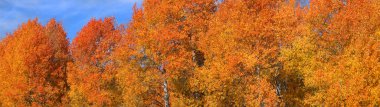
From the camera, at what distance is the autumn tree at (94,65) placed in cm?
4600

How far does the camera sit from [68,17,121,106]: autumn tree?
46000 mm

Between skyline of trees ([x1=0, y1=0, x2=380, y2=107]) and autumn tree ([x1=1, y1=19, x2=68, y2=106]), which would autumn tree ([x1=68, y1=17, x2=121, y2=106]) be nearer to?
autumn tree ([x1=1, y1=19, x2=68, y2=106])

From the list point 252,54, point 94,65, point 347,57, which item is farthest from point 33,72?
point 347,57

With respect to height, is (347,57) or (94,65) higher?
(94,65)

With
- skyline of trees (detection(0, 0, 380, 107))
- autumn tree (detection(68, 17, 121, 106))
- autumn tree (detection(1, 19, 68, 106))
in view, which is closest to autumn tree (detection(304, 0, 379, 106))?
skyline of trees (detection(0, 0, 380, 107))

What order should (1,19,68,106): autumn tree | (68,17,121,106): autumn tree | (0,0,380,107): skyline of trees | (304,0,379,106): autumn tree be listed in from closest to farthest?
(304,0,379,106): autumn tree → (0,0,380,107): skyline of trees → (68,17,121,106): autumn tree → (1,19,68,106): autumn tree

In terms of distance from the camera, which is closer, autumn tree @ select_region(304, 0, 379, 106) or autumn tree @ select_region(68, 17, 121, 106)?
autumn tree @ select_region(304, 0, 379, 106)

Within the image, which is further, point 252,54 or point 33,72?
point 33,72

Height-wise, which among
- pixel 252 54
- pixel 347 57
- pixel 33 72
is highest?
pixel 33 72

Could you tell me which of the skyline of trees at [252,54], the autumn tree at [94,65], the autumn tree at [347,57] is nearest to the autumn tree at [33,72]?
the autumn tree at [94,65]

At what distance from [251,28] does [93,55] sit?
76.4 ft

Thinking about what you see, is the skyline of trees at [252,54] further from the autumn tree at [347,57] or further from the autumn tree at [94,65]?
the autumn tree at [94,65]

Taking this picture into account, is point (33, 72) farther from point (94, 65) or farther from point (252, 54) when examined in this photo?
point (252, 54)

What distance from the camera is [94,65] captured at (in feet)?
166
